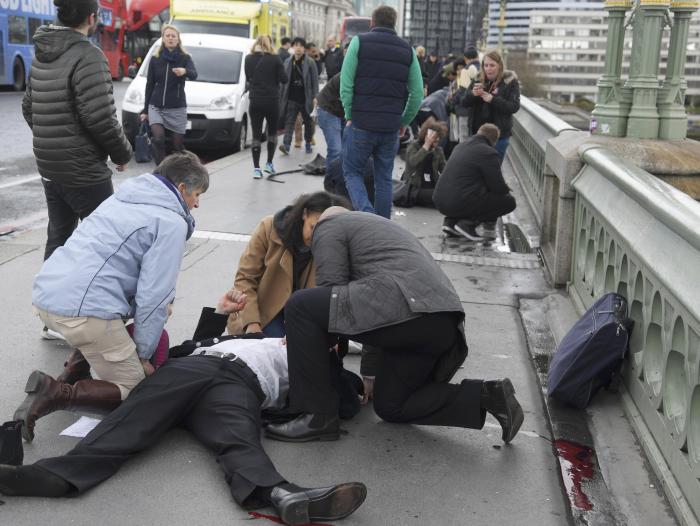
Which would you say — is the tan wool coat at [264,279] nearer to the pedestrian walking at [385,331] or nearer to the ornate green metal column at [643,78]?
the pedestrian walking at [385,331]

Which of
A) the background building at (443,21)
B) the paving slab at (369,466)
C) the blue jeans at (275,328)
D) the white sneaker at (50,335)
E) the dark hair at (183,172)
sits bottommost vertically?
the paving slab at (369,466)

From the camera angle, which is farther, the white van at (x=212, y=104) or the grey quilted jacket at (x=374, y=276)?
the white van at (x=212, y=104)

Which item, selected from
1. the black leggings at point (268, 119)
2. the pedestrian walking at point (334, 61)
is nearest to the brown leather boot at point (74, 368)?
the black leggings at point (268, 119)

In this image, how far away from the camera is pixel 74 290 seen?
3834 mm

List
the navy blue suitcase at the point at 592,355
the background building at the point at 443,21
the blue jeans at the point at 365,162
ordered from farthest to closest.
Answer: the background building at the point at 443,21
the blue jeans at the point at 365,162
the navy blue suitcase at the point at 592,355

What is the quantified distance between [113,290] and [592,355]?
2.16m

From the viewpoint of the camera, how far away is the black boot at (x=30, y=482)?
3.29 meters

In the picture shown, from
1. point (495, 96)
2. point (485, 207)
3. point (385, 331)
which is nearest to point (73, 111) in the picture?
point (385, 331)

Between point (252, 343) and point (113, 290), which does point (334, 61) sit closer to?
point (252, 343)

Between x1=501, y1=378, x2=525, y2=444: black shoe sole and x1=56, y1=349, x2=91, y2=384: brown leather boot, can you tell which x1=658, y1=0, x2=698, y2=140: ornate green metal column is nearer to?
x1=501, y1=378, x2=525, y2=444: black shoe sole

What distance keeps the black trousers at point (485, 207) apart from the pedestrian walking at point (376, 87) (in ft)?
3.03

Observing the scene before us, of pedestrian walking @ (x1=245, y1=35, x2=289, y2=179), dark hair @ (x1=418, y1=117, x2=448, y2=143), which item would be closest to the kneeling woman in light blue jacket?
dark hair @ (x1=418, y1=117, x2=448, y2=143)

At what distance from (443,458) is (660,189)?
1.60 meters

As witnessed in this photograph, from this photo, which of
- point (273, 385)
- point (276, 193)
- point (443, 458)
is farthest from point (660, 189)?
point (276, 193)
